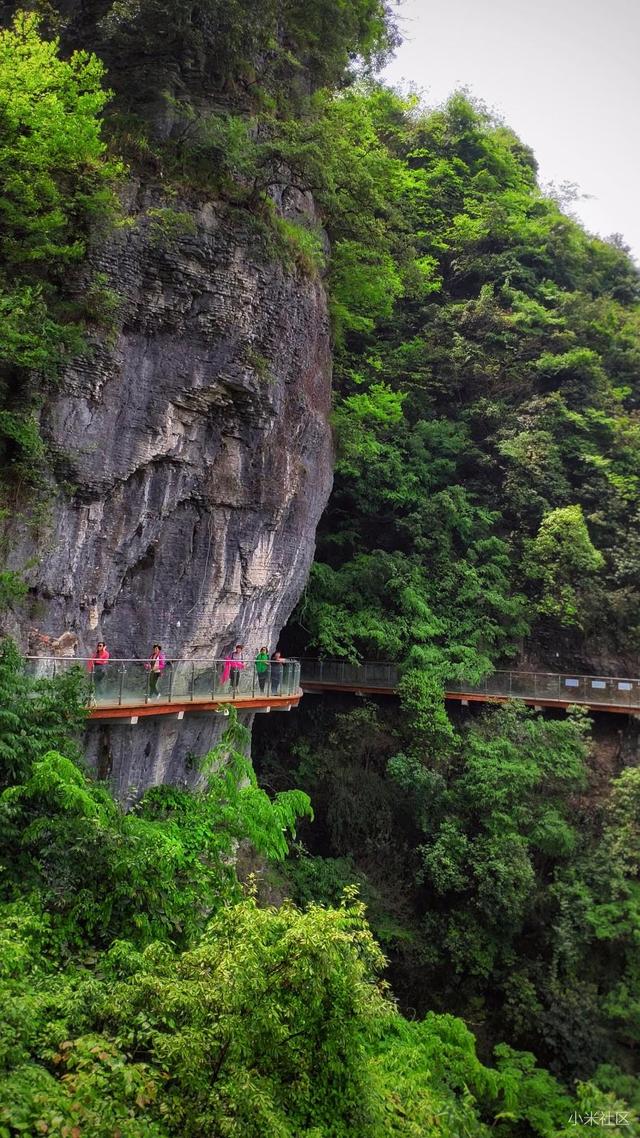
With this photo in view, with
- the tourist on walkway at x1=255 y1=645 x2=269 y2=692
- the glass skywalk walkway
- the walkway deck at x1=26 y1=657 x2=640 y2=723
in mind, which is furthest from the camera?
the tourist on walkway at x1=255 y1=645 x2=269 y2=692

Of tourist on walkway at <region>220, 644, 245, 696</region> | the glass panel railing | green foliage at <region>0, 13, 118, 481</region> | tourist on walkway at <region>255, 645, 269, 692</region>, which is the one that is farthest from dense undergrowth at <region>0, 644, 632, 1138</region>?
tourist on walkway at <region>255, 645, 269, 692</region>

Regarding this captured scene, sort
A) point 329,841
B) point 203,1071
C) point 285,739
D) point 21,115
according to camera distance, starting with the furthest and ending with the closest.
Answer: point 285,739, point 329,841, point 21,115, point 203,1071

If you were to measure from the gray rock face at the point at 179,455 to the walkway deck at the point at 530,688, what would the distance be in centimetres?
540

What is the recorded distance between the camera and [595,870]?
17641mm

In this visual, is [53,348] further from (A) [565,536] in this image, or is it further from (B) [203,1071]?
(A) [565,536]

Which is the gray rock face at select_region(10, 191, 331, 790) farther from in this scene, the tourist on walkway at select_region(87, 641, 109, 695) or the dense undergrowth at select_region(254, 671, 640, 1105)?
the dense undergrowth at select_region(254, 671, 640, 1105)

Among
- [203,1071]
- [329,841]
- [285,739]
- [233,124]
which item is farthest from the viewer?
[285,739]

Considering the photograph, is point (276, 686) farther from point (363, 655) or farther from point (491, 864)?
point (491, 864)

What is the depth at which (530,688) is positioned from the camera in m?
21.1

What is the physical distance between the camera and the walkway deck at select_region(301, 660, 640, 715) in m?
20.9

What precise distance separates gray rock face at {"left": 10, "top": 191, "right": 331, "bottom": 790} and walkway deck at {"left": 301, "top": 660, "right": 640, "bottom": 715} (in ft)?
17.7

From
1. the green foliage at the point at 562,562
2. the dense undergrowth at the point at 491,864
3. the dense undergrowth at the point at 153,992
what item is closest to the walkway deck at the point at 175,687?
the dense undergrowth at the point at 153,992

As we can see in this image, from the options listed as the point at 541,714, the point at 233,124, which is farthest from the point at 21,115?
the point at 541,714

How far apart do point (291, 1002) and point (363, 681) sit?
16.1 meters
